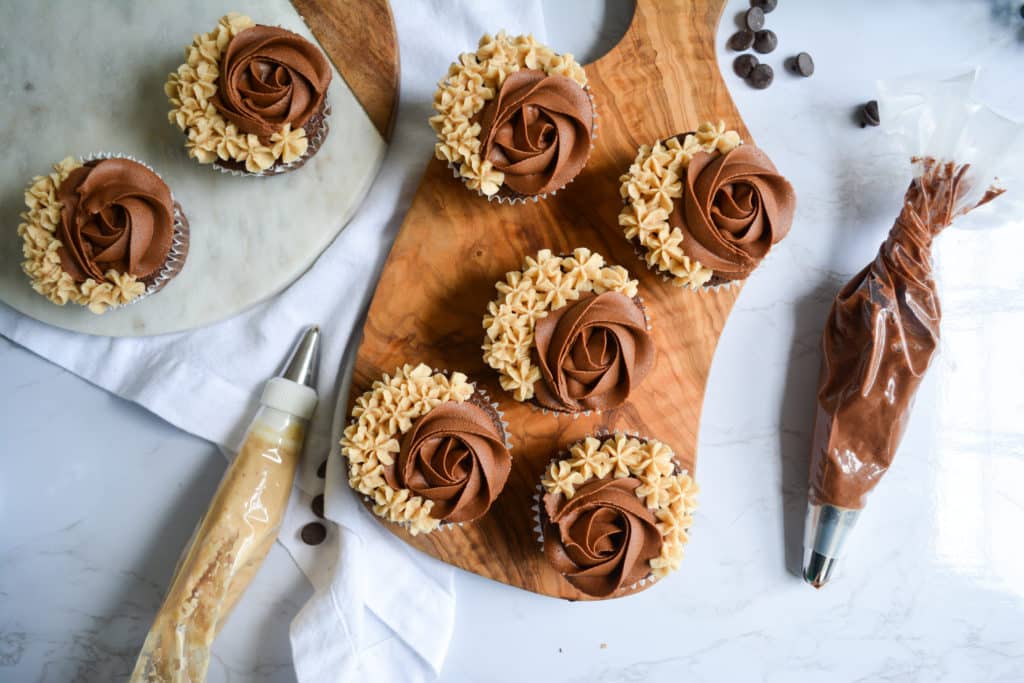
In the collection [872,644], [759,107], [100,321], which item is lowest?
[872,644]

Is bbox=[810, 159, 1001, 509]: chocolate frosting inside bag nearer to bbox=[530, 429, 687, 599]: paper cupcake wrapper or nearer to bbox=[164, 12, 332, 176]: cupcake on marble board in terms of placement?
bbox=[530, 429, 687, 599]: paper cupcake wrapper

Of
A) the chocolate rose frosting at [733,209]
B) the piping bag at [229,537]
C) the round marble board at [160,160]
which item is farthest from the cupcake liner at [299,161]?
the chocolate rose frosting at [733,209]

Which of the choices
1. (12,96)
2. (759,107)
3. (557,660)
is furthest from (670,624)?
(12,96)

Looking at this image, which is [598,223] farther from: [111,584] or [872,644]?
[111,584]

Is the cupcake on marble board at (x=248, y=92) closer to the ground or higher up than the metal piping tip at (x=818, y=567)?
higher up

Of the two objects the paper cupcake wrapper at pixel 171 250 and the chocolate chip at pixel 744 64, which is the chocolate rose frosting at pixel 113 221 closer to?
the paper cupcake wrapper at pixel 171 250

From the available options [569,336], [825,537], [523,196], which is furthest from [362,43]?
[825,537]
